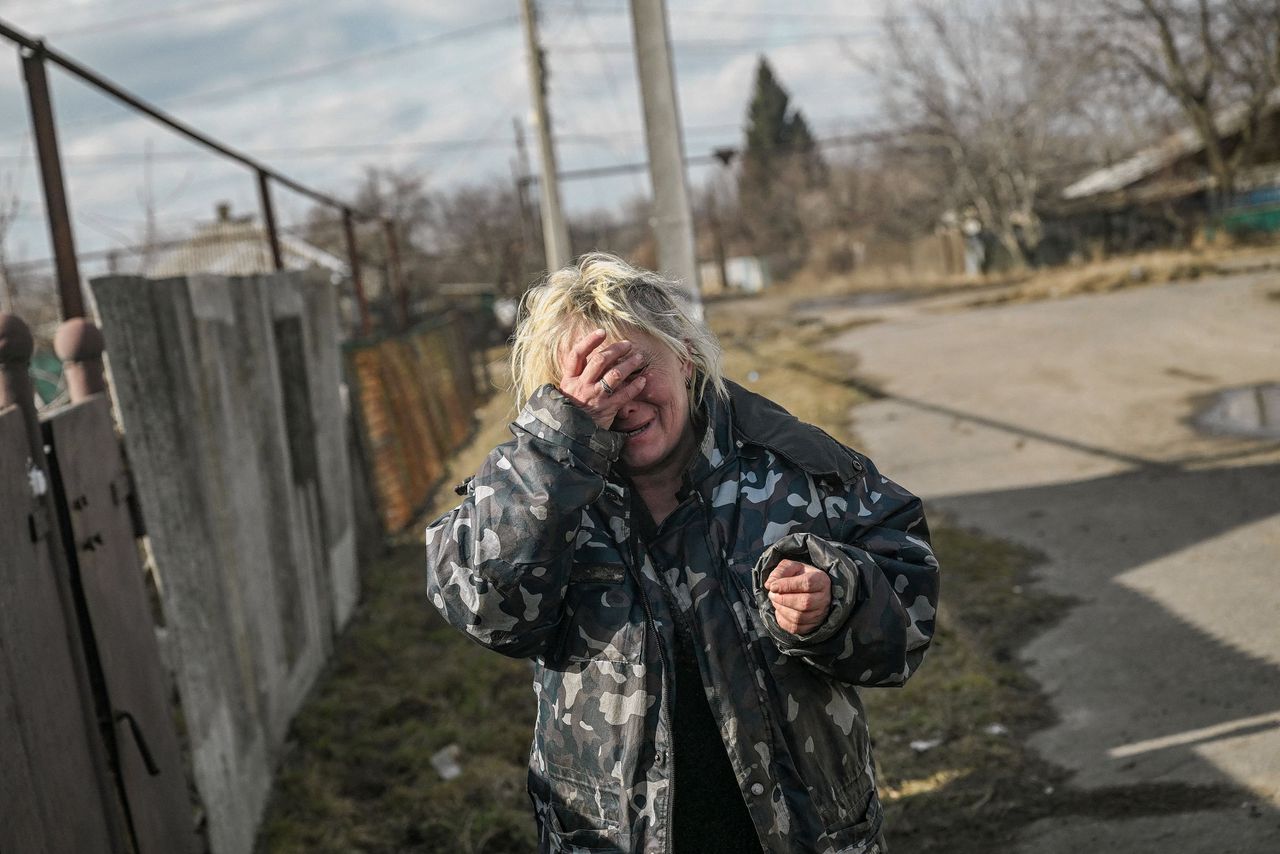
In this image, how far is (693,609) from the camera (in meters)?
2.23

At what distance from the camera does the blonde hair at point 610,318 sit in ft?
7.69

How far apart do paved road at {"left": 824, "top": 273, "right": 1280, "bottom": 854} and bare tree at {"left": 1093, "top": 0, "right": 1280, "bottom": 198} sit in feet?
65.2

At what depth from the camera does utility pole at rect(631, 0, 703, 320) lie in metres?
7.90

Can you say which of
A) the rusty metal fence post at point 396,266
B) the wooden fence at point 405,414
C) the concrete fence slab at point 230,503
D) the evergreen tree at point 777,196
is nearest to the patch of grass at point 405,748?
the concrete fence slab at point 230,503

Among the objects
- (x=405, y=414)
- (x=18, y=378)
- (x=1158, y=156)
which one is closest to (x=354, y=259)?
(x=405, y=414)

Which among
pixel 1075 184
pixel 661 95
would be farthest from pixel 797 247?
pixel 661 95

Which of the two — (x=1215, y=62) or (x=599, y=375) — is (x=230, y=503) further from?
(x=1215, y=62)

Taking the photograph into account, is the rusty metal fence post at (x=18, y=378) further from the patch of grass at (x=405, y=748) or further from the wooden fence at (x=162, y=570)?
the patch of grass at (x=405, y=748)

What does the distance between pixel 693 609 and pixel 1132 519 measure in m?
5.67

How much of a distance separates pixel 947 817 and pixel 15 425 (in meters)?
3.01

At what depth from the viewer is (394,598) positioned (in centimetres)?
802

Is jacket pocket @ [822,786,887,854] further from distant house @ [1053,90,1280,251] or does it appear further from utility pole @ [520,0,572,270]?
distant house @ [1053,90,1280,251]

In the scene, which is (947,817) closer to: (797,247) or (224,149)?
(224,149)

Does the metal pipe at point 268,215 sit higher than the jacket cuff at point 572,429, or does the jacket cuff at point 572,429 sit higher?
the metal pipe at point 268,215
